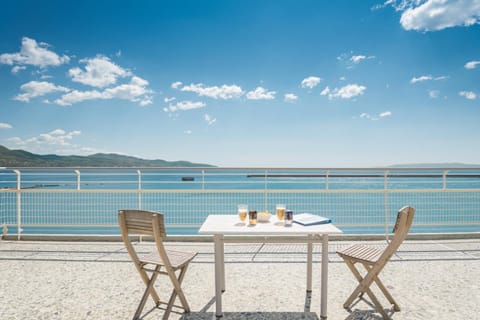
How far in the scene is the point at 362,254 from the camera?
2568 mm

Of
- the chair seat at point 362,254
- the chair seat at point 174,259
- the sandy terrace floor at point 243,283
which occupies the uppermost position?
the chair seat at point 362,254

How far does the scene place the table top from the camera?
2293mm

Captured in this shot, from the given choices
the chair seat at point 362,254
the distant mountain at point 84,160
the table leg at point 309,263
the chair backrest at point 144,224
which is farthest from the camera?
the distant mountain at point 84,160

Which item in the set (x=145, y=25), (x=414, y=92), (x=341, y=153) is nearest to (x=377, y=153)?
(x=341, y=153)

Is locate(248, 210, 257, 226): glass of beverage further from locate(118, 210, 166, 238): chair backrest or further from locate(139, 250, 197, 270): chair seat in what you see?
locate(118, 210, 166, 238): chair backrest

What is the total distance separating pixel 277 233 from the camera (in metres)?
2.29

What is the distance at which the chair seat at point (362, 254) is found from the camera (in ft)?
7.98

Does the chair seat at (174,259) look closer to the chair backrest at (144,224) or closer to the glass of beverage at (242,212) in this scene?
the chair backrest at (144,224)

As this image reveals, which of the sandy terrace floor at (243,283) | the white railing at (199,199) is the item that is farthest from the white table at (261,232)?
the white railing at (199,199)

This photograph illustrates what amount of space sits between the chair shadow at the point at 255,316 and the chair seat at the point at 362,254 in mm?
601

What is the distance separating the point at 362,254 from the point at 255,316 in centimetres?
110

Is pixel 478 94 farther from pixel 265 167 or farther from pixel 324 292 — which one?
pixel 324 292

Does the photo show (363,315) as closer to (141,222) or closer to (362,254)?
(362,254)

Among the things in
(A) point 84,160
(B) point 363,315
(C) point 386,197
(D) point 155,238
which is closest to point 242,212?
(D) point 155,238
